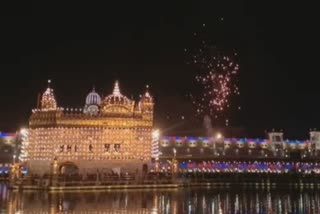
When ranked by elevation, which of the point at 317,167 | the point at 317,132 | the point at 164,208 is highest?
the point at 317,132

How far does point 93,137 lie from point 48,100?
7.39 m

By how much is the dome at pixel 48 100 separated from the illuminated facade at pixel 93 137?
111 mm

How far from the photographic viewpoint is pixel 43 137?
48688 mm

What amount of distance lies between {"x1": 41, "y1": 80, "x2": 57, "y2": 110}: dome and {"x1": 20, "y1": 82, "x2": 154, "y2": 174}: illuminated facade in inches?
4.4

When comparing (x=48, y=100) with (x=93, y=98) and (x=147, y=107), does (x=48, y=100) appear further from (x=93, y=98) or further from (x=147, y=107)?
(x=93, y=98)

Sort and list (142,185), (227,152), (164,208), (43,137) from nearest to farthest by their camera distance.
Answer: (164,208) < (142,185) < (43,137) < (227,152)

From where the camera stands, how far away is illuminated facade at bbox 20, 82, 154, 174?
48.2m

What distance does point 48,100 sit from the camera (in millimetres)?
51438

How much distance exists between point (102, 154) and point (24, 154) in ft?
30.7

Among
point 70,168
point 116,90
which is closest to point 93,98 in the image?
point 116,90

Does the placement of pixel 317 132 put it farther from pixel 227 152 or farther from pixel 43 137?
pixel 43 137

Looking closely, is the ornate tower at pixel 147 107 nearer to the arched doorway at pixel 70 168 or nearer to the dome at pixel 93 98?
the arched doorway at pixel 70 168

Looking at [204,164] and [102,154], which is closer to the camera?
[102,154]

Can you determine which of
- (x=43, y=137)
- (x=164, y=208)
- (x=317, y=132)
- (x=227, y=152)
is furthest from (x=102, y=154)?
(x=317, y=132)
